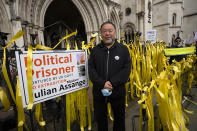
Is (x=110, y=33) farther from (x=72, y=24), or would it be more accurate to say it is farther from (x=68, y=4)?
(x=72, y=24)

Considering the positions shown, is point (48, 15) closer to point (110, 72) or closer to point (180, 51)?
point (180, 51)

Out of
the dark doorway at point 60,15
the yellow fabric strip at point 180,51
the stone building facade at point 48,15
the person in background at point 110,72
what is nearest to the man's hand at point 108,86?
the person in background at point 110,72

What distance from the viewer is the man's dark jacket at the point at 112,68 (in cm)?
137

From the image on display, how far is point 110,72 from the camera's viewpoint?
4.60 feet

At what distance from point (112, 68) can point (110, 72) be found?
64 millimetres

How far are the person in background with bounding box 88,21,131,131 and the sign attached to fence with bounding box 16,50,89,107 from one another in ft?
0.76

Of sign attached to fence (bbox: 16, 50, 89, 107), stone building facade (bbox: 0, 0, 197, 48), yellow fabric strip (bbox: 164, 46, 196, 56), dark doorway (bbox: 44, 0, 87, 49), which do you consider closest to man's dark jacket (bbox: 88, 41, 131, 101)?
sign attached to fence (bbox: 16, 50, 89, 107)

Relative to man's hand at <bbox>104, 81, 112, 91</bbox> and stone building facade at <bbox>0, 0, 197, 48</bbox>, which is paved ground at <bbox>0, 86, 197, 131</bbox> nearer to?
man's hand at <bbox>104, 81, 112, 91</bbox>

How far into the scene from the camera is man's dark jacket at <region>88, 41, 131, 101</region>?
137cm

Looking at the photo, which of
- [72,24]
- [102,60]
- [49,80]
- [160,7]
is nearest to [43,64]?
[49,80]

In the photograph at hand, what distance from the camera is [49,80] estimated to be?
1226 mm

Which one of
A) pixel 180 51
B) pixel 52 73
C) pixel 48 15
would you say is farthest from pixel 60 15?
pixel 52 73

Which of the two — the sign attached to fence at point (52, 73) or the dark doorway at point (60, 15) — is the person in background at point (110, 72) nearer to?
the sign attached to fence at point (52, 73)

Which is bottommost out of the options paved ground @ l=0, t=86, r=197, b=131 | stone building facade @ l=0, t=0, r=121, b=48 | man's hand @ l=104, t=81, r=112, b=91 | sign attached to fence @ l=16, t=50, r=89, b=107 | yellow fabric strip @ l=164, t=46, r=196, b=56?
paved ground @ l=0, t=86, r=197, b=131
